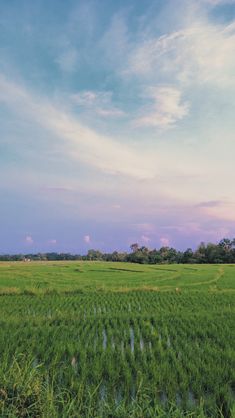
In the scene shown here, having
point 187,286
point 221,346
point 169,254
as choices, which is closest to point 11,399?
point 221,346

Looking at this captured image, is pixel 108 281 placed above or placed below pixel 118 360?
above

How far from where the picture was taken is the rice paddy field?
3.55 meters

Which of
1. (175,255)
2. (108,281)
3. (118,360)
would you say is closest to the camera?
(118,360)

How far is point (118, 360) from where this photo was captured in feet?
18.4

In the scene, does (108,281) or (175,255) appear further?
(175,255)

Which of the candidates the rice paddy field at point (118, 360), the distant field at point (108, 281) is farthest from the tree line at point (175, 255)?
the rice paddy field at point (118, 360)

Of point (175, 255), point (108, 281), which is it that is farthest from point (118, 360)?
point (175, 255)

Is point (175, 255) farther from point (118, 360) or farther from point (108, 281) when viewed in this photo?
point (118, 360)

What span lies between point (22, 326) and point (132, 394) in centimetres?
452

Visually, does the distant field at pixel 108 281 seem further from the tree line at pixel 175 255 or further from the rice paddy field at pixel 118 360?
the tree line at pixel 175 255

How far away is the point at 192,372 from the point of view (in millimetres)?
5066

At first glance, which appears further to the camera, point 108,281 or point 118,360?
point 108,281

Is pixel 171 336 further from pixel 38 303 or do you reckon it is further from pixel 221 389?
pixel 38 303

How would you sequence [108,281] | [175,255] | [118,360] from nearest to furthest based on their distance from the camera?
[118,360] < [108,281] < [175,255]
